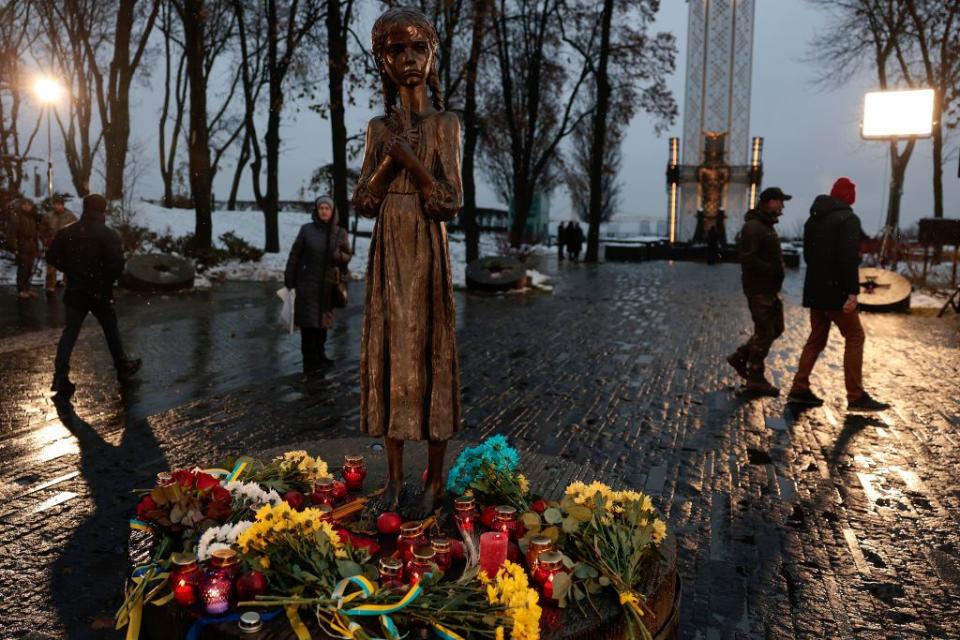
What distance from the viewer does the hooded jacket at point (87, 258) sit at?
286 inches

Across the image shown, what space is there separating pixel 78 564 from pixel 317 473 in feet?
3.98

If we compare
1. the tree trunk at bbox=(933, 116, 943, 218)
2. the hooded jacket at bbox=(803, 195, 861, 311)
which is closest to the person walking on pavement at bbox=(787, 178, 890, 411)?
the hooded jacket at bbox=(803, 195, 861, 311)

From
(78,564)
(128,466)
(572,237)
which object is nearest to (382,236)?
(78,564)

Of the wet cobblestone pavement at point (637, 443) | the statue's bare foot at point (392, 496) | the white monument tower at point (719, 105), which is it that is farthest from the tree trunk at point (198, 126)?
the white monument tower at point (719, 105)

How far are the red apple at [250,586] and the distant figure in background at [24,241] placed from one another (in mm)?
13935

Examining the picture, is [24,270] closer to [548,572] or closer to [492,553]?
[492,553]

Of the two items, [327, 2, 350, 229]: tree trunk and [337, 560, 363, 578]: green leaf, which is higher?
[327, 2, 350, 229]: tree trunk

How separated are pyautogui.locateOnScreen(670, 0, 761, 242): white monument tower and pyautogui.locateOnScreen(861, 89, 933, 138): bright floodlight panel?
64.6 ft

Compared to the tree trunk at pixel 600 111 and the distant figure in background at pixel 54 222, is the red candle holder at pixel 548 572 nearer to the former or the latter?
the distant figure in background at pixel 54 222

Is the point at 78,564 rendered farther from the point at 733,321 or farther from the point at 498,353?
the point at 733,321

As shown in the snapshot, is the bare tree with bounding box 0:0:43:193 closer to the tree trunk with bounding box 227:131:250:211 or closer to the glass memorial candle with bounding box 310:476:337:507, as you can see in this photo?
the tree trunk with bounding box 227:131:250:211

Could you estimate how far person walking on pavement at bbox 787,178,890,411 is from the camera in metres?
6.79

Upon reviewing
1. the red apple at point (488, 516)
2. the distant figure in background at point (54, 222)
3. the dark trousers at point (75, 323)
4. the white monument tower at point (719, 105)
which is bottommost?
the red apple at point (488, 516)

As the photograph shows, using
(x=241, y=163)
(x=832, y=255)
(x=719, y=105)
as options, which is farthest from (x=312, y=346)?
(x=719, y=105)
